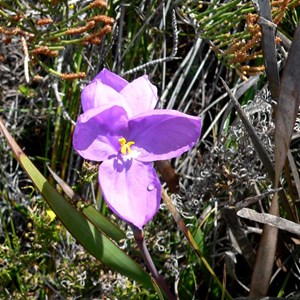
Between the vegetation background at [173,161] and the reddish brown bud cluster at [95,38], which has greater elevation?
the reddish brown bud cluster at [95,38]

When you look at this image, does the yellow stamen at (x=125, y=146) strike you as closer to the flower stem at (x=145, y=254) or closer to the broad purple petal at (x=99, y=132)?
the broad purple petal at (x=99, y=132)

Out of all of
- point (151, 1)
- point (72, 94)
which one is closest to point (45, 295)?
point (72, 94)

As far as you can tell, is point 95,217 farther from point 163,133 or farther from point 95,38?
point 95,38

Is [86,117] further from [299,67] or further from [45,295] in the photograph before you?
[45,295]

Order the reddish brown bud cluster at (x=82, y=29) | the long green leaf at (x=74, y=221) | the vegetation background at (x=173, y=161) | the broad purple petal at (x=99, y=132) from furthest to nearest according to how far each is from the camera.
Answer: the vegetation background at (x=173, y=161), the reddish brown bud cluster at (x=82, y=29), the long green leaf at (x=74, y=221), the broad purple petal at (x=99, y=132)

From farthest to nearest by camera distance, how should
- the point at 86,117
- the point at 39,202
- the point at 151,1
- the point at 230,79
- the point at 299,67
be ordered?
the point at 230,79 → the point at 151,1 → the point at 39,202 → the point at 299,67 → the point at 86,117

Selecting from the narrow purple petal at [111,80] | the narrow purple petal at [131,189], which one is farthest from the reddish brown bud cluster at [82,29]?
the narrow purple petal at [131,189]

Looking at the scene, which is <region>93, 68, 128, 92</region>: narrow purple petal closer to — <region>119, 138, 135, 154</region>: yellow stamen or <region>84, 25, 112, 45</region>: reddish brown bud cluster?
<region>119, 138, 135, 154</region>: yellow stamen

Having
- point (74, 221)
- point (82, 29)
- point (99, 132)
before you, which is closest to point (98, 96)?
point (99, 132)
